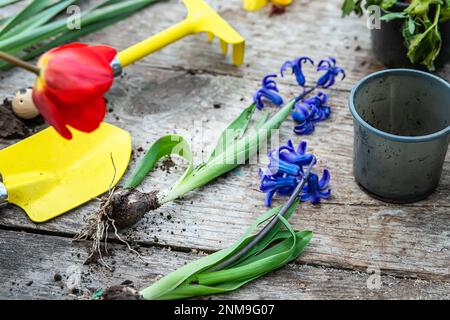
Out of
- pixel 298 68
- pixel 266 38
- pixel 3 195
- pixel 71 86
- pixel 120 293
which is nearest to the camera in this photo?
pixel 71 86

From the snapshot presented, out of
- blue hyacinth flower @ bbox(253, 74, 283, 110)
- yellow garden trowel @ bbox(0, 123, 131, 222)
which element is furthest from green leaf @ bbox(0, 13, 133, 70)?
blue hyacinth flower @ bbox(253, 74, 283, 110)

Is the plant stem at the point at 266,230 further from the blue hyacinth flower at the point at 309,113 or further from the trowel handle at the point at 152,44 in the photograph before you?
the trowel handle at the point at 152,44

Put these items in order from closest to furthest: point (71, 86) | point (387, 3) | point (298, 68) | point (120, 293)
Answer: point (71, 86) < point (120, 293) < point (387, 3) < point (298, 68)

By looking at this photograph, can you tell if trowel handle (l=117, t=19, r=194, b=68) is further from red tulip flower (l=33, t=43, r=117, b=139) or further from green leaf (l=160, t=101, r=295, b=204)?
red tulip flower (l=33, t=43, r=117, b=139)

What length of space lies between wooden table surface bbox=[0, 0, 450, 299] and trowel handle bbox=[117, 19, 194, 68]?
0.09 metres

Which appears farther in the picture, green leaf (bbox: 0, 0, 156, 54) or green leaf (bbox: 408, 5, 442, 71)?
green leaf (bbox: 0, 0, 156, 54)

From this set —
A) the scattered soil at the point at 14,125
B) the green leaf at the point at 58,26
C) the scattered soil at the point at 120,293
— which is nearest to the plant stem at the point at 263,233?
the scattered soil at the point at 120,293

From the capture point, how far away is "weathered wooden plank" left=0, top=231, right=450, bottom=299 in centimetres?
104

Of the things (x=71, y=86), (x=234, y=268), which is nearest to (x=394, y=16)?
Result: (x=234, y=268)

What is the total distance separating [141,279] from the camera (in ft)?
3.50

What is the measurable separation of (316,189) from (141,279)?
1.05 ft

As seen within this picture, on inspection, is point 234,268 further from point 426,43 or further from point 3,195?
point 426,43

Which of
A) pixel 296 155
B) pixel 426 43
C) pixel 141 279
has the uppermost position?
pixel 426 43
